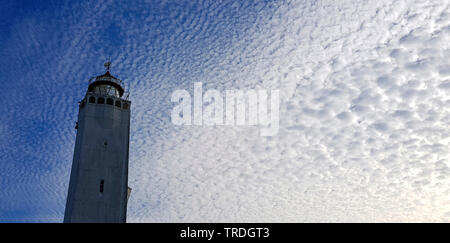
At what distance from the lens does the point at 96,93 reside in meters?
46.1

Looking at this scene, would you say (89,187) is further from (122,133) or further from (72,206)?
(122,133)

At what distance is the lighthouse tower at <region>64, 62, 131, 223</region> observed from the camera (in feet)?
133

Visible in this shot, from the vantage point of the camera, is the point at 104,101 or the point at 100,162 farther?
the point at 104,101

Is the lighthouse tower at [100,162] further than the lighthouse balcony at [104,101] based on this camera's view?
No

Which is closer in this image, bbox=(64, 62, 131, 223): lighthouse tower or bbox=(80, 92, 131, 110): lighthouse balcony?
bbox=(64, 62, 131, 223): lighthouse tower

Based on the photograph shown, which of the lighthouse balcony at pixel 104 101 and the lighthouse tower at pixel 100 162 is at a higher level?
the lighthouse balcony at pixel 104 101

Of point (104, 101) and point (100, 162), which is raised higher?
point (104, 101)

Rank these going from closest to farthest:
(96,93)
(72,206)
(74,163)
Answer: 1. (72,206)
2. (74,163)
3. (96,93)

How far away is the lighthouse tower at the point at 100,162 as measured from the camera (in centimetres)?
4053

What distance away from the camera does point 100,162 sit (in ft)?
140

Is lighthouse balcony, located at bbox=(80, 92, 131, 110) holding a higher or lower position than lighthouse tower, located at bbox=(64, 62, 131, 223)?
higher
